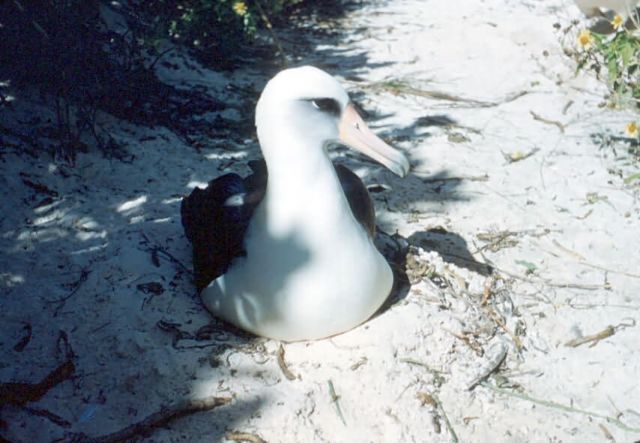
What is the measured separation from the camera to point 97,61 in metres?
4.57

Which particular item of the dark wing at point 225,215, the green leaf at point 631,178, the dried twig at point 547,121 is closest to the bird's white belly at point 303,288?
the dark wing at point 225,215

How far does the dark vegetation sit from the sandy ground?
15 centimetres

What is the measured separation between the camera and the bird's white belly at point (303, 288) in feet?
9.22

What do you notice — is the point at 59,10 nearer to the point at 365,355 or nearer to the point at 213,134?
the point at 213,134

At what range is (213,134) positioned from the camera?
16.4 feet

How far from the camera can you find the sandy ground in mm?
2871

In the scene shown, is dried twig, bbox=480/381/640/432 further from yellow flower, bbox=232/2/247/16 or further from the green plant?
yellow flower, bbox=232/2/247/16

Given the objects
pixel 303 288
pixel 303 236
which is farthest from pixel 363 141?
pixel 303 288

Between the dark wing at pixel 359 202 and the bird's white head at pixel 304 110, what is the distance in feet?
1.62

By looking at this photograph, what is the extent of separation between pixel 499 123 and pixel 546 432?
115 inches

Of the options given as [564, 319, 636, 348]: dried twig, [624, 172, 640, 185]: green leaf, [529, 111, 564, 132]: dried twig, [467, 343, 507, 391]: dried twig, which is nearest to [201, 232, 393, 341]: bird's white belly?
[467, 343, 507, 391]: dried twig

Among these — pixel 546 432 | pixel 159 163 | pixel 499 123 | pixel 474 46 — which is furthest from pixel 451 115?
pixel 546 432

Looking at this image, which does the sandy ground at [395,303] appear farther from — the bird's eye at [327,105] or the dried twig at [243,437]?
the bird's eye at [327,105]

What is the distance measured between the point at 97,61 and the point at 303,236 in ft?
7.77
